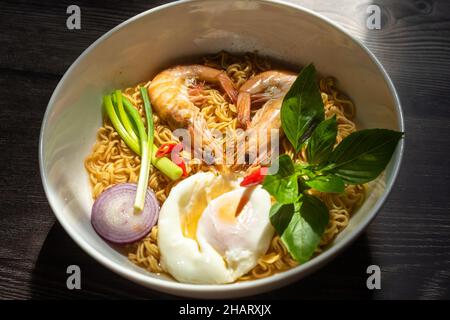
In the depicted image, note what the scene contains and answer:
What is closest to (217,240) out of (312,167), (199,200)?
(199,200)

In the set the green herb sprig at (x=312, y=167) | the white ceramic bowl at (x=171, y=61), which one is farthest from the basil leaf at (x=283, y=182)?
the white ceramic bowl at (x=171, y=61)

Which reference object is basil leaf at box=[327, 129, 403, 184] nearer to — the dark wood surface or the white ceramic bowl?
the white ceramic bowl

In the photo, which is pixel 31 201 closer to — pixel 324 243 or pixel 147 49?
pixel 147 49

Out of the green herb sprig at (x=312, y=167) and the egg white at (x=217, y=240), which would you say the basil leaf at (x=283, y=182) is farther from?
the egg white at (x=217, y=240)

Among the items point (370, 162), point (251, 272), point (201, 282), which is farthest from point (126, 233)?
point (370, 162)

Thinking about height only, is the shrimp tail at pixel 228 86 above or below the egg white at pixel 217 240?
above

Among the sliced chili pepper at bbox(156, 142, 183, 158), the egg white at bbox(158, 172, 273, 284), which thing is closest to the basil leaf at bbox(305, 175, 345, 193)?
the egg white at bbox(158, 172, 273, 284)

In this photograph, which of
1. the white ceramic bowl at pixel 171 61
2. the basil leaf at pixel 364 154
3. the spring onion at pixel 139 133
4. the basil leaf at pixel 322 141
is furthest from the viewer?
the spring onion at pixel 139 133

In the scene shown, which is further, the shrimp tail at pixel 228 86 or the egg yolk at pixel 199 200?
the shrimp tail at pixel 228 86
